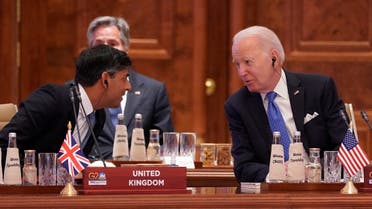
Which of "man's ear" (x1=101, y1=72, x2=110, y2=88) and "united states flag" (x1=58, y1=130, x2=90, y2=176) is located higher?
"man's ear" (x1=101, y1=72, x2=110, y2=88)

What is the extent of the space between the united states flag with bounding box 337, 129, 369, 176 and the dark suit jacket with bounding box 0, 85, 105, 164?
1.37 meters

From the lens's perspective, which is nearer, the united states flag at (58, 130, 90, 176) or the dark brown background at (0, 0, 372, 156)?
the united states flag at (58, 130, 90, 176)

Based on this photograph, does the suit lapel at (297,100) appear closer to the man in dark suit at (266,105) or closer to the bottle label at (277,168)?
the man in dark suit at (266,105)

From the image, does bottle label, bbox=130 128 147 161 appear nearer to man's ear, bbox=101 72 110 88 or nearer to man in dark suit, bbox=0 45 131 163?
man in dark suit, bbox=0 45 131 163

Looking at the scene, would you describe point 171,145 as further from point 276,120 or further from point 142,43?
point 142,43

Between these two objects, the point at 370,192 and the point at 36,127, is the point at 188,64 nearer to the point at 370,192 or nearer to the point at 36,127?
the point at 36,127

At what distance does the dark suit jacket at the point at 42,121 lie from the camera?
4.56 metres

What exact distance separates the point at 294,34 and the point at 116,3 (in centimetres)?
144

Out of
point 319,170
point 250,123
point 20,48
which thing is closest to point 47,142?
point 250,123

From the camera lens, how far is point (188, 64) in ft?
25.0

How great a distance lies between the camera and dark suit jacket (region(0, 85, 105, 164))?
456cm

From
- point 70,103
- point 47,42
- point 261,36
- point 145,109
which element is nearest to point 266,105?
point 261,36

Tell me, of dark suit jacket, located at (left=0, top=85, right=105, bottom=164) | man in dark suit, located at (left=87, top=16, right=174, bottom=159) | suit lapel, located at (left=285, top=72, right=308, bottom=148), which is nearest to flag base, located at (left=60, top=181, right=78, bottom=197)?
dark suit jacket, located at (left=0, top=85, right=105, bottom=164)

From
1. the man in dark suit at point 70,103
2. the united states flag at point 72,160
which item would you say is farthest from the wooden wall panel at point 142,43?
the united states flag at point 72,160
